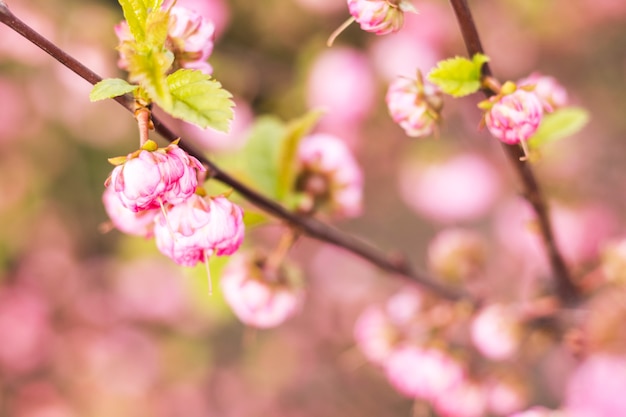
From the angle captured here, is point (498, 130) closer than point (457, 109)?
Yes

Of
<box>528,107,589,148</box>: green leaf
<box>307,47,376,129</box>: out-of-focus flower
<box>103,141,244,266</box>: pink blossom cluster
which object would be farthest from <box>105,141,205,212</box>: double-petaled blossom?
<box>307,47,376,129</box>: out-of-focus flower

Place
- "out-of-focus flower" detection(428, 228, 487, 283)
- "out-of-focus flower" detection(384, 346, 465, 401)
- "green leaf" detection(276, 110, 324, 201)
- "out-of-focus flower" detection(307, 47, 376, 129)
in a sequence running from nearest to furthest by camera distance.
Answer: "green leaf" detection(276, 110, 324, 201), "out-of-focus flower" detection(384, 346, 465, 401), "out-of-focus flower" detection(428, 228, 487, 283), "out-of-focus flower" detection(307, 47, 376, 129)

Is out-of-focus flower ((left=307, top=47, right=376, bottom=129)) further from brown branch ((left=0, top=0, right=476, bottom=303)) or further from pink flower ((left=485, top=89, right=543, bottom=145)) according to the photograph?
pink flower ((left=485, top=89, right=543, bottom=145))

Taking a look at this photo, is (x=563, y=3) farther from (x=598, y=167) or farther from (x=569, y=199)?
(x=569, y=199)

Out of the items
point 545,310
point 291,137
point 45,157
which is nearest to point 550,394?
point 545,310

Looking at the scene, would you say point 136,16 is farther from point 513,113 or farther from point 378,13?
point 513,113

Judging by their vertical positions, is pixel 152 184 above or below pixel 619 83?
above
